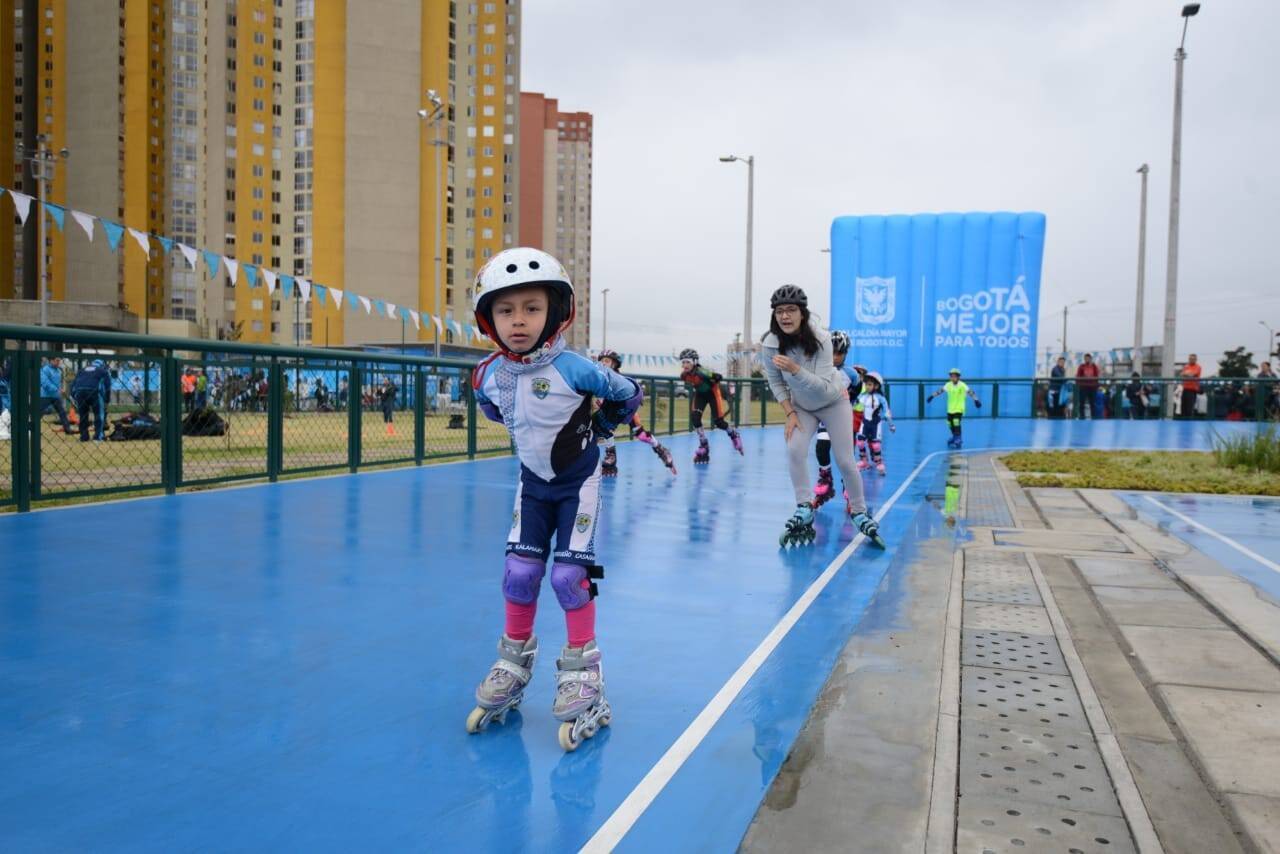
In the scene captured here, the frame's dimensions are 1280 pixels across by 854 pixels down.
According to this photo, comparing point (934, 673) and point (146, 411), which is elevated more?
point (146, 411)

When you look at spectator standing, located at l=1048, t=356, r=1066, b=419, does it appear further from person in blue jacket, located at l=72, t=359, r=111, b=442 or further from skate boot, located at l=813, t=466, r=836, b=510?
person in blue jacket, located at l=72, t=359, r=111, b=442

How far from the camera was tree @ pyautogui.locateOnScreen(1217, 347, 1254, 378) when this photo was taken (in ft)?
228

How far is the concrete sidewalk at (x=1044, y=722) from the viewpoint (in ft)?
8.02

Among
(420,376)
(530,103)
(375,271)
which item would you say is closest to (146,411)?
(420,376)

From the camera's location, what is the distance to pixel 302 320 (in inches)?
2987

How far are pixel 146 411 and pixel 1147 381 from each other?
28.7 m

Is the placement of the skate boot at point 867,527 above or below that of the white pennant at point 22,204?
below

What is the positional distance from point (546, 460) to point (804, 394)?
3.85 meters

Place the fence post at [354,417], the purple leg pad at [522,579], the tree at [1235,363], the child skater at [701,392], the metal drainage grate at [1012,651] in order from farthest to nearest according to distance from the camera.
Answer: the tree at [1235,363] < the child skater at [701,392] < the fence post at [354,417] < the metal drainage grate at [1012,651] < the purple leg pad at [522,579]

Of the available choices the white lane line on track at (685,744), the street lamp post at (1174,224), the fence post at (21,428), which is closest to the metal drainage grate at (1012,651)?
the white lane line on track at (685,744)

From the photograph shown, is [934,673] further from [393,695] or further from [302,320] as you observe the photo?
[302,320]

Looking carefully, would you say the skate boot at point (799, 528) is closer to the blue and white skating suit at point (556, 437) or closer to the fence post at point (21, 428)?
the blue and white skating suit at point (556, 437)

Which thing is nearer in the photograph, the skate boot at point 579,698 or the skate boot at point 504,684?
the skate boot at point 579,698

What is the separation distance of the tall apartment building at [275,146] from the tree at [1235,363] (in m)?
61.2
